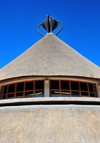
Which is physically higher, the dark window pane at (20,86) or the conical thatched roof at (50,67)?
the conical thatched roof at (50,67)

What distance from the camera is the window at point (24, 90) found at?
29.0 feet

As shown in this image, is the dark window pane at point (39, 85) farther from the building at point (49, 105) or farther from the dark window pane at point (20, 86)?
the dark window pane at point (20, 86)

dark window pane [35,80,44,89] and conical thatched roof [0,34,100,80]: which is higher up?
conical thatched roof [0,34,100,80]

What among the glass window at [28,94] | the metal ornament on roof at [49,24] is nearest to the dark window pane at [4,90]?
the glass window at [28,94]

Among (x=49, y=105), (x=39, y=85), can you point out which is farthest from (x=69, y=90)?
(x=49, y=105)

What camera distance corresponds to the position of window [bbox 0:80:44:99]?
884 cm

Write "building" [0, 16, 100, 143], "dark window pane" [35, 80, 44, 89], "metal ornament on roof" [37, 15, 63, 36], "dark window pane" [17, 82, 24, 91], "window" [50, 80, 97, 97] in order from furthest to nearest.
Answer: "metal ornament on roof" [37, 15, 63, 36]
"dark window pane" [17, 82, 24, 91]
"dark window pane" [35, 80, 44, 89]
"window" [50, 80, 97, 97]
"building" [0, 16, 100, 143]

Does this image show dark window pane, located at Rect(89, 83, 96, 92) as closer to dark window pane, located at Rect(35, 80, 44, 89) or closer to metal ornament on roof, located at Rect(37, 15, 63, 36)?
dark window pane, located at Rect(35, 80, 44, 89)

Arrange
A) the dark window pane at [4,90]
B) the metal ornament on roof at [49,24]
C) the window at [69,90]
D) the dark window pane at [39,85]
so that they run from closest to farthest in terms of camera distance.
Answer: the window at [69,90] < the dark window pane at [39,85] < the dark window pane at [4,90] < the metal ornament on roof at [49,24]

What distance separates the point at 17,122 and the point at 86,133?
102 inches

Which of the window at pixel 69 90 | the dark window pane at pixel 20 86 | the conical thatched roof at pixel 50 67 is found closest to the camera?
the conical thatched roof at pixel 50 67

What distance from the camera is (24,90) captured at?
8.90m

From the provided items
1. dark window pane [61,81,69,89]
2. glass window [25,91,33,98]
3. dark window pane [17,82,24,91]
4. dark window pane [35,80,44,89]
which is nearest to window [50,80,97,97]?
dark window pane [61,81,69,89]

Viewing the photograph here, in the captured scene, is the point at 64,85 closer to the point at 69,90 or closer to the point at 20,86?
the point at 69,90
